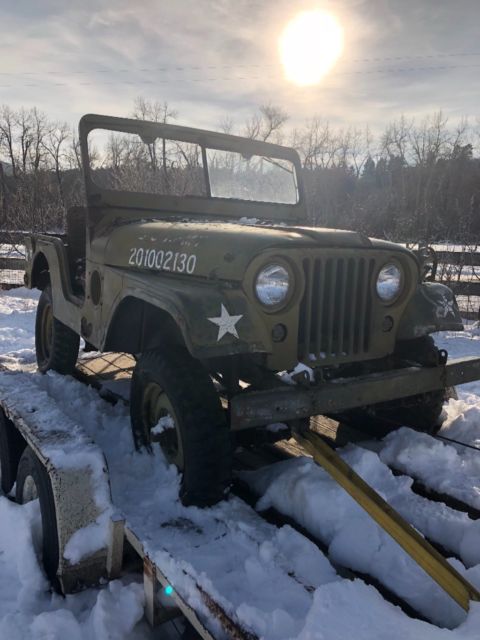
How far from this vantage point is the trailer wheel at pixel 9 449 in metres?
3.08

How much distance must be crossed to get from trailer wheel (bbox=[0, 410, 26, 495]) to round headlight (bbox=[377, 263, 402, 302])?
84.7 inches

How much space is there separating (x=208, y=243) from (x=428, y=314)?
1.25 metres

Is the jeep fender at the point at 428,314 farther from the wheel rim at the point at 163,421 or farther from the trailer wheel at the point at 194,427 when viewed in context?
the wheel rim at the point at 163,421

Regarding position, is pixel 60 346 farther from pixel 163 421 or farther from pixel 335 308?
pixel 335 308

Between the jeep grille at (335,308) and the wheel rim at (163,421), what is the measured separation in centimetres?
66

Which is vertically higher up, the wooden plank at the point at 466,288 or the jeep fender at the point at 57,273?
the jeep fender at the point at 57,273

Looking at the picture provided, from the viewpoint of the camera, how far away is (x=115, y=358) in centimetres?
477

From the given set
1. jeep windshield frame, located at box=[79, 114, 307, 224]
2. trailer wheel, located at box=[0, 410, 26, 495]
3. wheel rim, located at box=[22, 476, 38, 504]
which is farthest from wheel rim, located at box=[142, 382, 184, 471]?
jeep windshield frame, located at box=[79, 114, 307, 224]

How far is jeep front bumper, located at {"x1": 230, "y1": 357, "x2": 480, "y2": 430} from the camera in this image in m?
2.07

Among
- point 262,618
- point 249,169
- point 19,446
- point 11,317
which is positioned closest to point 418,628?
point 262,618

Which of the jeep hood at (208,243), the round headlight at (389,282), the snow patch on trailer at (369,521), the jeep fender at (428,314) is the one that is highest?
the jeep hood at (208,243)

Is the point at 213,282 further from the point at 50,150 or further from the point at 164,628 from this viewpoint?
the point at 50,150

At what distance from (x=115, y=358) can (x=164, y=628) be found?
9.67 ft

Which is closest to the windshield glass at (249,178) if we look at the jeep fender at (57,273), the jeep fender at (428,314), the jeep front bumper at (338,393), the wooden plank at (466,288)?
the jeep fender at (57,273)
